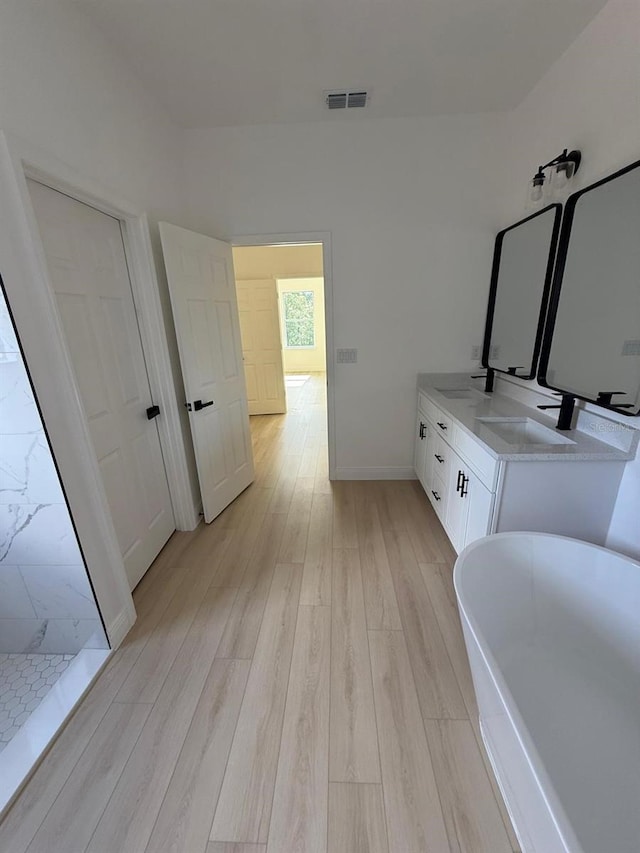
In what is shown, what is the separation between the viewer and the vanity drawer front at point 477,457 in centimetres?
162

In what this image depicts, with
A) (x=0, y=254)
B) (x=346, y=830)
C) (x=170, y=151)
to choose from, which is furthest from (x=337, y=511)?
(x=170, y=151)

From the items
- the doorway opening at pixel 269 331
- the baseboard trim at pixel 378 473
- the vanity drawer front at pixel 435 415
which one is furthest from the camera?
the doorway opening at pixel 269 331

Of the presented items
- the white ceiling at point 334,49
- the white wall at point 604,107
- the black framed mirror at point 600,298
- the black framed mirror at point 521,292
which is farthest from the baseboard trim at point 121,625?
the white ceiling at point 334,49

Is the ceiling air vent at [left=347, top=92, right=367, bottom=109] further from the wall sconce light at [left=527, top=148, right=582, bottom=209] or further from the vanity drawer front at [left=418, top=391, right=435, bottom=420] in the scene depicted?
the vanity drawer front at [left=418, top=391, right=435, bottom=420]

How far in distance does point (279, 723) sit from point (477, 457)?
4.71 feet

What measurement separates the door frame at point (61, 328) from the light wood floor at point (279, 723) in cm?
37

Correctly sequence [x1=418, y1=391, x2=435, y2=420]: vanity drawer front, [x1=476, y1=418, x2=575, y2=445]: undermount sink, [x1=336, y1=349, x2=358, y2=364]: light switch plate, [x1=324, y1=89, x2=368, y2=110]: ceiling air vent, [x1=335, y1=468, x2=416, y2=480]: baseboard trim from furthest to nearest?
[x1=335, y1=468, x2=416, y2=480]: baseboard trim, [x1=336, y1=349, x2=358, y2=364]: light switch plate, [x1=418, y1=391, x2=435, y2=420]: vanity drawer front, [x1=324, y1=89, x2=368, y2=110]: ceiling air vent, [x1=476, y1=418, x2=575, y2=445]: undermount sink

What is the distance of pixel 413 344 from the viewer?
2.88 meters

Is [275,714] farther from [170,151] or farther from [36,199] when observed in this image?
[170,151]

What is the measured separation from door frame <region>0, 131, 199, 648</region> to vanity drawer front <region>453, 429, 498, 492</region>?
1790mm

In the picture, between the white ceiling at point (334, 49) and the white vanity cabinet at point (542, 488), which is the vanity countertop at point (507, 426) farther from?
the white ceiling at point (334, 49)

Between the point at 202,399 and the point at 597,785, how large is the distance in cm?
249

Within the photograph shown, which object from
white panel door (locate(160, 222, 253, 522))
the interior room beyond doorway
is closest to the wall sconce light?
white panel door (locate(160, 222, 253, 522))

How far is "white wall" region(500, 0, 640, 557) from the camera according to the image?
57.6 inches
